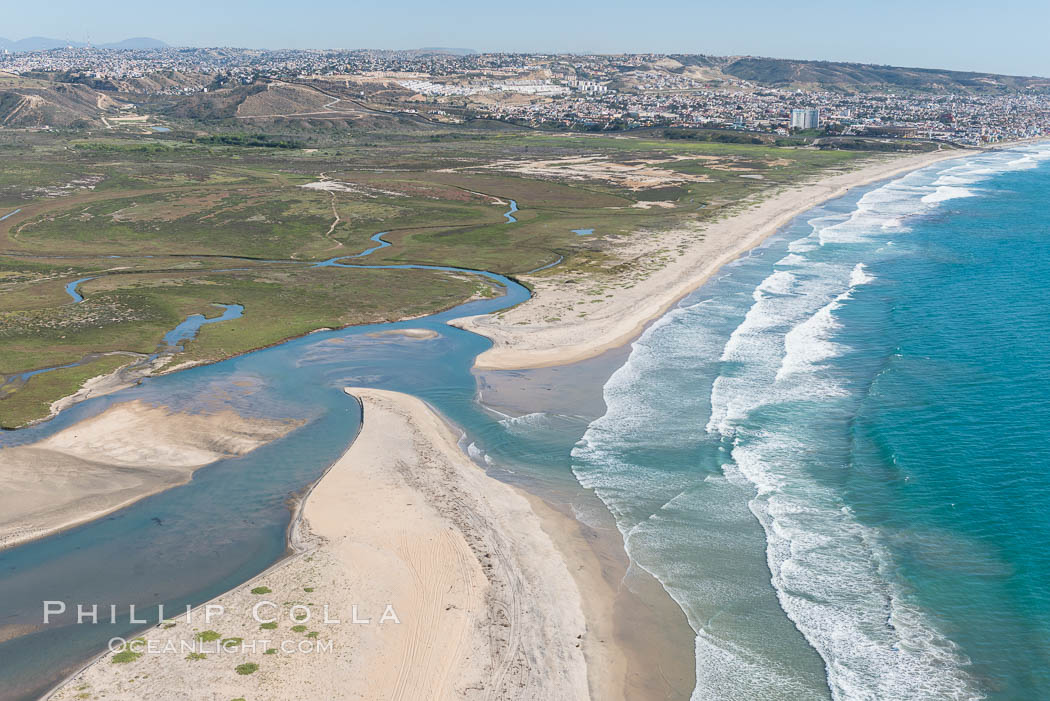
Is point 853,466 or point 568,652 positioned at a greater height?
point 853,466

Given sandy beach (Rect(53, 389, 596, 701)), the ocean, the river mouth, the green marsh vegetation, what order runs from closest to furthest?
1. sandy beach (Rect(53, 389, 596, 701))
2. the ocean
3. the river mouth
4. the green marsh vegetation

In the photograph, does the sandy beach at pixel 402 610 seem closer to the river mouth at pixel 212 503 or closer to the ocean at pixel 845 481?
the river mouth at pixel 212 503

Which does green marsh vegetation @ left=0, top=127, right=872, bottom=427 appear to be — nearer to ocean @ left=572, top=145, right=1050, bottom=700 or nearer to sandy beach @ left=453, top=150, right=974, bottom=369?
sandy beach @ left=453, top=150, right=974, bottom=369

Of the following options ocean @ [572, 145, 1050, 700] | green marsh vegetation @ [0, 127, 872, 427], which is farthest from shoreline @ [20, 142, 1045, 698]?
green marsh vegetation @ [0, 127, 872, 427]

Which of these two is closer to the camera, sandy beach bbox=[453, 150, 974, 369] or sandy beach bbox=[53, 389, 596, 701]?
sandy beach bbox=[53, 389, 596, 701]

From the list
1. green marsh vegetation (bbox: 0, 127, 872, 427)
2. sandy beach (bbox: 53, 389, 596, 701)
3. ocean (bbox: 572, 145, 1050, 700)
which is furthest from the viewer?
green marsh vegetation (bbox: 0, 127, 872, 427)

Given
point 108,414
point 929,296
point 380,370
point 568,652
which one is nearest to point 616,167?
point 929,296

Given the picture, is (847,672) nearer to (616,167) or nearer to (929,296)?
(929,296)
